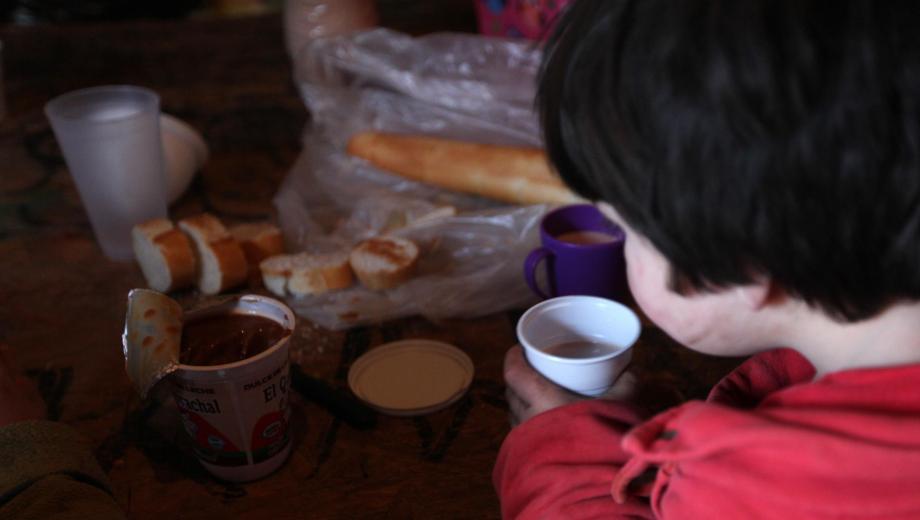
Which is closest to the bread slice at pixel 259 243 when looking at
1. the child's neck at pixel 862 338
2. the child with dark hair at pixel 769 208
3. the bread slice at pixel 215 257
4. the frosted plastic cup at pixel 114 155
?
the bread slice at pixel 215 257

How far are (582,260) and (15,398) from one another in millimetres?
614

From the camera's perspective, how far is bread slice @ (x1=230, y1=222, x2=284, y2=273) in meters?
1.15

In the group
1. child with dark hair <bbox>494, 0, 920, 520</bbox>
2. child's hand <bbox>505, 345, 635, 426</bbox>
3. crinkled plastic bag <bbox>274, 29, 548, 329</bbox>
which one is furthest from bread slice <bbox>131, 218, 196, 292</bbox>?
child with dark hair <bbox>494, 0, 920, 520</bbox>

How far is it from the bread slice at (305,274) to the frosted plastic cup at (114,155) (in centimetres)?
24

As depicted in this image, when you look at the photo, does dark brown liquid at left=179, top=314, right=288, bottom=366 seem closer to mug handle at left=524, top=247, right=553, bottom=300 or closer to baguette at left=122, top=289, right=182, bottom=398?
baguette at left=122, top=289, right=182, bottom=398

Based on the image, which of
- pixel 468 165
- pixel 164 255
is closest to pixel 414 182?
pixel 468 165

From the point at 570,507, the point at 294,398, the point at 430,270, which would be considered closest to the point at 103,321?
the point at 294,398

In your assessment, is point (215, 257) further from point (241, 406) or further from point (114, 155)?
point (241, 406)

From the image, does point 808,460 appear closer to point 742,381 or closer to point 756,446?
point 756,446

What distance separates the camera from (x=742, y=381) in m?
0.70

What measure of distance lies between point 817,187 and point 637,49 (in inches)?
5.0

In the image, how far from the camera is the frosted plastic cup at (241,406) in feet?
2.40

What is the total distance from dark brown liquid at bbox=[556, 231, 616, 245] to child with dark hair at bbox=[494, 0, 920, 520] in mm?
445

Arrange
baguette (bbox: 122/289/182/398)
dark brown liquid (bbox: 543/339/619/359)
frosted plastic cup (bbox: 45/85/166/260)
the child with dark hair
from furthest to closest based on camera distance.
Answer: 1. frosted plastic cup (bbox: 45/85/166/260)
2. dark brown liquid (bbox: 543/339/619/359)
3. baguette (bbox: 122/289/182/398)
4. the child with dark hair
